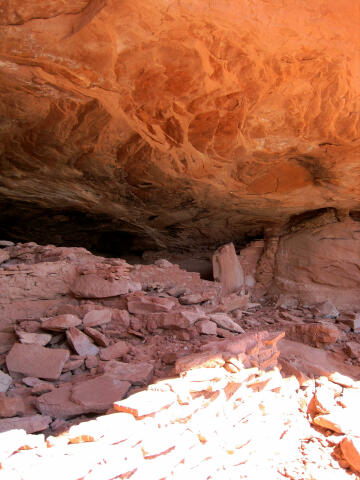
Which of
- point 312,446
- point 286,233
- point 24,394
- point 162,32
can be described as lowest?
point 312,446

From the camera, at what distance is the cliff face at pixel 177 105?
235 centimetres

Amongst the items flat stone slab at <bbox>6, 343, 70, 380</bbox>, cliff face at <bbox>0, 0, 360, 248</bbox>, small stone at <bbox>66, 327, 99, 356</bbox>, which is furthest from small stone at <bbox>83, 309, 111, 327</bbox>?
cliff face at <bbox>0, 0, 360, 248</bbox>

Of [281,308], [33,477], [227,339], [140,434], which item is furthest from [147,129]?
[281,308]

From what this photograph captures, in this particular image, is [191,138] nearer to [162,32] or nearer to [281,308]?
[162,32]

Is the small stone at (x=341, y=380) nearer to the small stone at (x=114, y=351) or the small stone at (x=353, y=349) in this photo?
the small stone at (x=353, y=349)

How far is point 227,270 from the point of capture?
614 cm

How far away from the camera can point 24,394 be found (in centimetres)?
221

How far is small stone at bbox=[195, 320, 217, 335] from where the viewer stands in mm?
3107

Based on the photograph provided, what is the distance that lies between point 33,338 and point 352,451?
240cm

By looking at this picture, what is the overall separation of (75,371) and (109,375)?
0.33 meters

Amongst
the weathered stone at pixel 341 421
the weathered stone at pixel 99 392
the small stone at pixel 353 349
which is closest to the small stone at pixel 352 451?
Answer: the weathered stone at pixel 341 421

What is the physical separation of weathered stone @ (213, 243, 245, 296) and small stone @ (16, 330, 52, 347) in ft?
11.9

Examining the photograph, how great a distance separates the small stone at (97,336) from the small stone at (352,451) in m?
1.86

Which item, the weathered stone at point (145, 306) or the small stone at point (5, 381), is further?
the weathered stone at point (145, 306)
